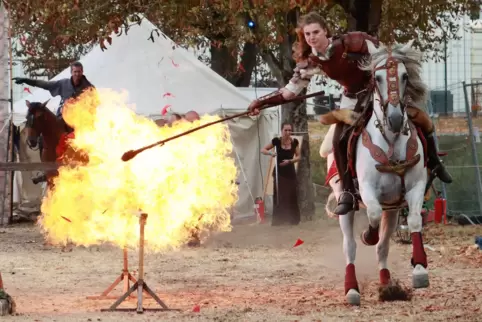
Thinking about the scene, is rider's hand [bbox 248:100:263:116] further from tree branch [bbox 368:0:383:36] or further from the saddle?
tree branch [bbox 368:0:383:36]

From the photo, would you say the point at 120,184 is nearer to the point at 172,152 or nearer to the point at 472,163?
the point at 172,152

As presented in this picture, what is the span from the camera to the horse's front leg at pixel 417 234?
9445 mm

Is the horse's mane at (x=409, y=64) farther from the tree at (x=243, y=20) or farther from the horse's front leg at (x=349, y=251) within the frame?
the tree at (x=243, y=20)

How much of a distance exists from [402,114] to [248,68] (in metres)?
23.1

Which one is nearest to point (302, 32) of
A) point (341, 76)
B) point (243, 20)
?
point (341, 76)

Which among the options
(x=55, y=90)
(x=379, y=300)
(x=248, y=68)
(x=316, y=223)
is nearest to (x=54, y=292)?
(x=379, y=300)

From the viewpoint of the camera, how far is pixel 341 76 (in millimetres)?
10516

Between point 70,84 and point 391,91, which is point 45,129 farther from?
point 391,91

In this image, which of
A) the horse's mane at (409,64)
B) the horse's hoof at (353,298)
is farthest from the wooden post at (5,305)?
the horse's mane at (409,64)

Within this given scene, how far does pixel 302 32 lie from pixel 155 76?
11604 mm

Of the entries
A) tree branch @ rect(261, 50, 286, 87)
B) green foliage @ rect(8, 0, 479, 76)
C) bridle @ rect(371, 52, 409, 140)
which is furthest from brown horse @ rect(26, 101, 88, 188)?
bridle @ rect(371, 52, 409, 140)

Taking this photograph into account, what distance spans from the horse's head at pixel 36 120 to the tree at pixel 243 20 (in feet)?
4.62

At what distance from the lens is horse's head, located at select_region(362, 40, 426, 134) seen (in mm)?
9469

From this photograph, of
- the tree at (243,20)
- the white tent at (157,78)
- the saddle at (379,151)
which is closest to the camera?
the saddle at (379,151)
